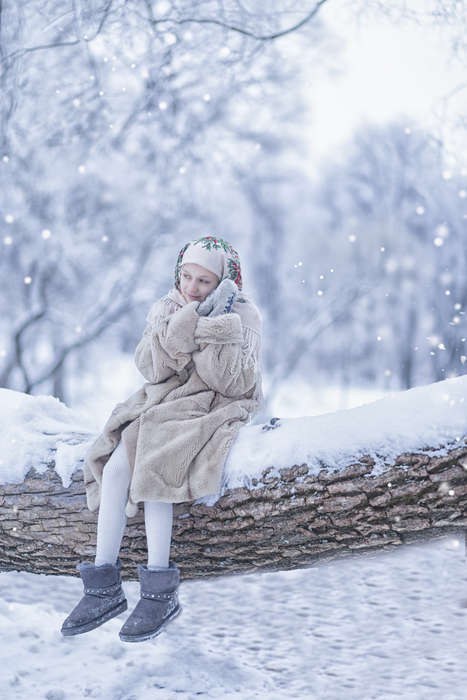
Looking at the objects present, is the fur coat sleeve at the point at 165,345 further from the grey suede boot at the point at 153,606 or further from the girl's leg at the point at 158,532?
the grey suede boot at the point at 153,606

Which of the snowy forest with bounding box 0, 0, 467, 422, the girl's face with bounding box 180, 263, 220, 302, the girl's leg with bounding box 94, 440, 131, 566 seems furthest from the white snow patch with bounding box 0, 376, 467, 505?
the snowy forest with bounding box 0, 0, 467, 422

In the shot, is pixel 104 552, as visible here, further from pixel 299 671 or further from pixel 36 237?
pixel 36 237

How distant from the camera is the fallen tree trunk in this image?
225 cm

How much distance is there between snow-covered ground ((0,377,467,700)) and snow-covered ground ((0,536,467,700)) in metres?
0.01

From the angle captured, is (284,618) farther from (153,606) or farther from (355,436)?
(355,436)

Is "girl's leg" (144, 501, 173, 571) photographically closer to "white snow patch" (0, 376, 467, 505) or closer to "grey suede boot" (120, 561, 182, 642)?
"grey suede boot" (120, 561, 182, 642)

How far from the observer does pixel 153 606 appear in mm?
2316

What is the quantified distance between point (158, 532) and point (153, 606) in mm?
261

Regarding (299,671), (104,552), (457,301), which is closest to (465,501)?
(104,552)

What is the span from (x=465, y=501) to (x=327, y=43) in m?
6.48

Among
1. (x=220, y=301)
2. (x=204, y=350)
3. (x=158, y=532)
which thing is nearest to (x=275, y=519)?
(x=158, y=532)

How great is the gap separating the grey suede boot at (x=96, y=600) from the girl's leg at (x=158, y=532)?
6.9 inches

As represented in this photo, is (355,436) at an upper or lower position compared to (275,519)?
upper

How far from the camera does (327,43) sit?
7.27 m
